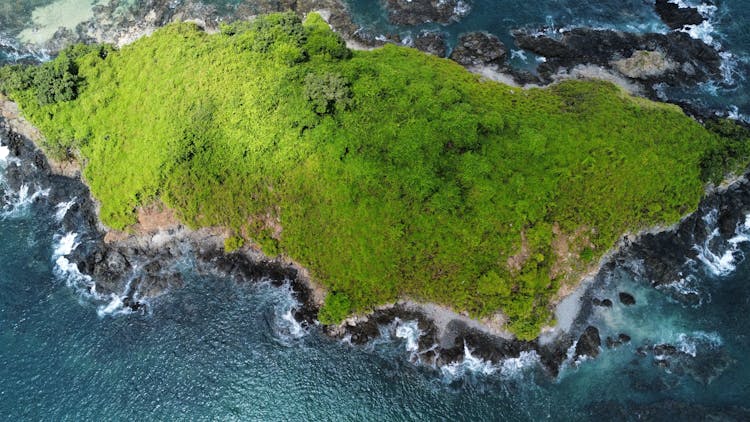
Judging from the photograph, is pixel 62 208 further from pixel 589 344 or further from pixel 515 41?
pixel 515 41

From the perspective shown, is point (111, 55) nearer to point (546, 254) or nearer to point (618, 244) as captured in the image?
point (546, 254)

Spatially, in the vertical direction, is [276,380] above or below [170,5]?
below

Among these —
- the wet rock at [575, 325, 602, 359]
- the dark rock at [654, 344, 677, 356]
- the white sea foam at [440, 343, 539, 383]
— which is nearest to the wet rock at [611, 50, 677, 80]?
the dark rock at [654, 344, 677, 356]

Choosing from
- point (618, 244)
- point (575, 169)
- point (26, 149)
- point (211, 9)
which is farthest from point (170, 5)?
point (618, 244)

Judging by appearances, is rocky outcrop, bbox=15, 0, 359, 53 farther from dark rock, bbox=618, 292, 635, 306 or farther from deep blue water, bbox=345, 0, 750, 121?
dark rock, bbox=618, 292, 635, 306

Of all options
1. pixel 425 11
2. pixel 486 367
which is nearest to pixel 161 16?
pixel 425 11

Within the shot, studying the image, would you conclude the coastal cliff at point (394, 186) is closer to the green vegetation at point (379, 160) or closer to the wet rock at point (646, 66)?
the green vegetation at point (379, 160)
